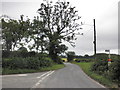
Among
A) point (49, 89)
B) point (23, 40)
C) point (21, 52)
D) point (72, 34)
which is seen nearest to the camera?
point (49, 89)

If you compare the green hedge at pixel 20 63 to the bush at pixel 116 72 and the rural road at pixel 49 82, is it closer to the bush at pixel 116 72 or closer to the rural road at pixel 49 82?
the rural road at pixel 49 82

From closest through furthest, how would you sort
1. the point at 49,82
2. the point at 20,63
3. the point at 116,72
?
the point at 116,72
the point at 49,82
the point at 20,63

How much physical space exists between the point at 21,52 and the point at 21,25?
538 centimetres

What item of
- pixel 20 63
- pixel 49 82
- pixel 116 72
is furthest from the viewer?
pixel 20 63

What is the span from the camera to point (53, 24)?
49500mm

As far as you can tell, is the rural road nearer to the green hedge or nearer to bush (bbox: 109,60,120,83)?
bush (bbox: 109,60,120,83)

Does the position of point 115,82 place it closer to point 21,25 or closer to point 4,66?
point 4,66

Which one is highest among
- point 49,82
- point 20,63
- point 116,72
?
point 116,72

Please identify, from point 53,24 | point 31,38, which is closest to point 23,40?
point 31,38

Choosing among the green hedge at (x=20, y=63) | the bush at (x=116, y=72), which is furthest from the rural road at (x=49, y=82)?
the green hedge at (x=20, y=63)

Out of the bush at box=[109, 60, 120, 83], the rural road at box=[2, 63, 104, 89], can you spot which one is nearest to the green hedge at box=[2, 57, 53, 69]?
the rural road at box=[2, 63, 104, 89]

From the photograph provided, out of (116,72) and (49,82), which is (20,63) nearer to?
(49,82)

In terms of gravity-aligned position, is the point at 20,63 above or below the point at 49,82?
above

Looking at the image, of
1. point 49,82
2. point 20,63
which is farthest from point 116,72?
point 20,63
